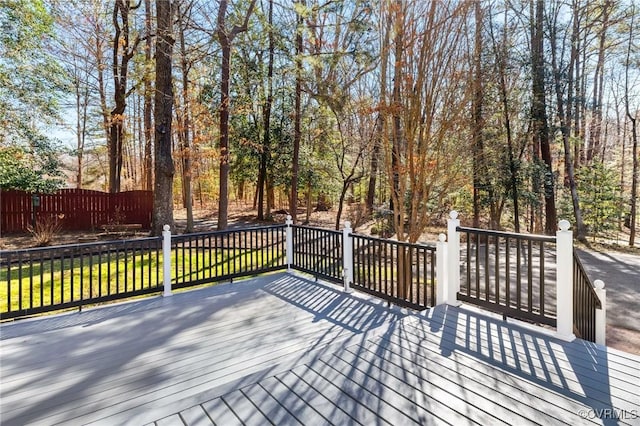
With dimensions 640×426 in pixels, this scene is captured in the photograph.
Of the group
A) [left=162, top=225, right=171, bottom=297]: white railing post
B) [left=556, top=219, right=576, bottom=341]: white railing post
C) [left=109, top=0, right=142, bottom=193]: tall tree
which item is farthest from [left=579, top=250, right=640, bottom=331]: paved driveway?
[left=109, top=0, right=142, bottom=193]: tall tree

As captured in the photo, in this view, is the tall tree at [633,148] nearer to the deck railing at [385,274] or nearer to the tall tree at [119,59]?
the deck railing at [385,274]

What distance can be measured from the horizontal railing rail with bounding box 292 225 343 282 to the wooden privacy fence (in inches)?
300

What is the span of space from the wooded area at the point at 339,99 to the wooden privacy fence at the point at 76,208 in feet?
1.46

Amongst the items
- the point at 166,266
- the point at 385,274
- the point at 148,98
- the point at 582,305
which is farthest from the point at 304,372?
the point at 148,98

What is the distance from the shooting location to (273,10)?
11227 millimetres

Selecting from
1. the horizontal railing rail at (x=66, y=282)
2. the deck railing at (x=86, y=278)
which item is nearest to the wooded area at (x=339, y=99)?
the deck railing at (x=86, y=278)

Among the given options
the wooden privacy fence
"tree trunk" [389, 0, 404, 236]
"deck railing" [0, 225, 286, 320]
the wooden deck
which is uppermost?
"tree trunk" [389, 0, 404, 236]

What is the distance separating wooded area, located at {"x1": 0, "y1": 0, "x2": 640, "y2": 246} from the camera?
18.2 feet

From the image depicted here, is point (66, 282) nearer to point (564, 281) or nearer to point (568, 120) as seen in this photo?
point (564, 281)

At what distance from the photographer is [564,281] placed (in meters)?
2.88

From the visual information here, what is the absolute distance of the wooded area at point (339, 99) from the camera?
5562 mm

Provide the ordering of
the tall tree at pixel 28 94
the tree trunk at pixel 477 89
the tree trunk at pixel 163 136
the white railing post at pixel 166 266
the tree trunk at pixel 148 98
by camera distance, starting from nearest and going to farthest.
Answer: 1. the white railing post at pixel 166 266
2. the tree trunk at pixel 477 89
3. the tree trunk at pixel 163 136
4. the tall tree at pixel 28 94
5. the tree trunk at pixel 148 98

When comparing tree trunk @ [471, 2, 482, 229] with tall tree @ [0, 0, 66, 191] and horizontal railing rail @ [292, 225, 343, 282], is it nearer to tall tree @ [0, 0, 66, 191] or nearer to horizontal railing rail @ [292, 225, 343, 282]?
horizontal railing rail @ [292, 225, 343, 282]

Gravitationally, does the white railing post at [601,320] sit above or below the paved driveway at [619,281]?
above
